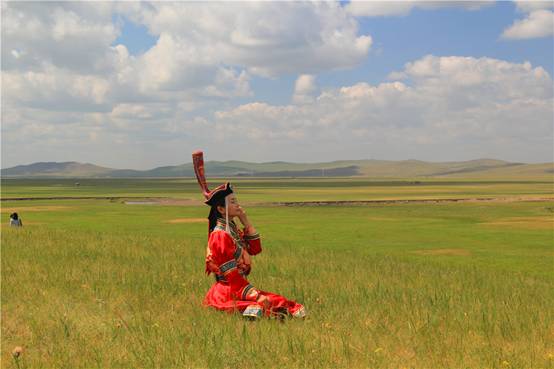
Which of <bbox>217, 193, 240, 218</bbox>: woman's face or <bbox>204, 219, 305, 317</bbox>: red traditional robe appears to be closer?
<bbox>204, 219, 305, 317</bbox>: red traditional robe

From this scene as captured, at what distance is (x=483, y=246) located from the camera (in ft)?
64.3

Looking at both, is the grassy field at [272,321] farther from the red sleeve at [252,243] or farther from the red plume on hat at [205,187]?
the red plume on hat at [205,187]

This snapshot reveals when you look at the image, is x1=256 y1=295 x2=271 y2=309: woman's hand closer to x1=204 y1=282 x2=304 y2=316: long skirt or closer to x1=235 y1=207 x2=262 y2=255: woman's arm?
x1=204 y1=282 x2=304 y2=316: long skirt

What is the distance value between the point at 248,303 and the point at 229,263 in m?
0.58

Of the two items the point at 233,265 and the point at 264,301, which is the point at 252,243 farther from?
the point at 264,301

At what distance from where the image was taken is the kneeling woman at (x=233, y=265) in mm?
7090

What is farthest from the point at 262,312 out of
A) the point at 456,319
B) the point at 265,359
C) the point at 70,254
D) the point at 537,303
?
the point at 70,254

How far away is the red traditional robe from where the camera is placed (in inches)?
280

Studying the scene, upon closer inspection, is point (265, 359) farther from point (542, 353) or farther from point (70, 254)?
point (70, 254)

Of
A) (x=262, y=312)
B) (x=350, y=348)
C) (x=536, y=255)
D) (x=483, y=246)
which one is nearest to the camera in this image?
(x=350, y=348)

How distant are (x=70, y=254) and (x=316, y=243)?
1002 centimetres

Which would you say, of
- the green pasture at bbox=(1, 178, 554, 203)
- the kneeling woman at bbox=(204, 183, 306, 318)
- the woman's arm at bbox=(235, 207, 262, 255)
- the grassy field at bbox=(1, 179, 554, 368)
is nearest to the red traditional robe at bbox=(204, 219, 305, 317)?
the kneeling woman at bbox=(204, 183, 306, 318)

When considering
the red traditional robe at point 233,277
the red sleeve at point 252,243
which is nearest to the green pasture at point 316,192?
the red sleeve at point 252,243

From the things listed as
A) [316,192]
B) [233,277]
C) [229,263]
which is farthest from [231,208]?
[316,192]
